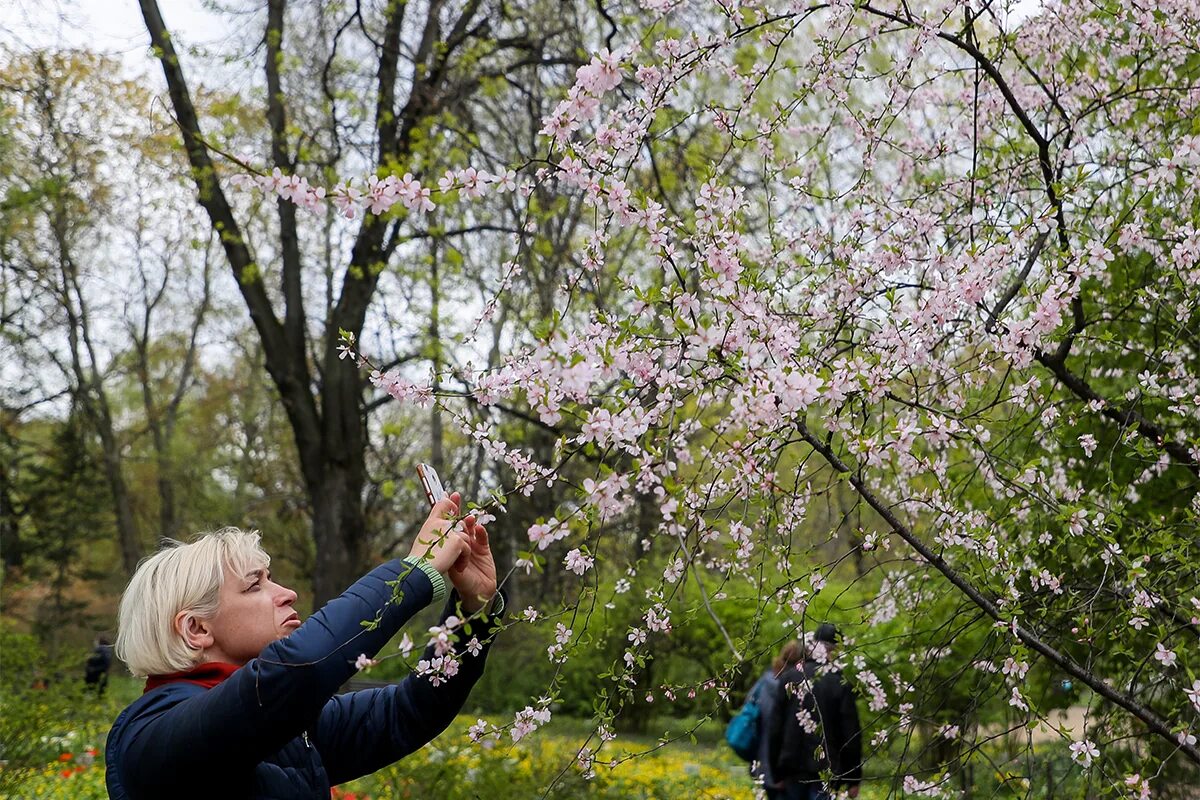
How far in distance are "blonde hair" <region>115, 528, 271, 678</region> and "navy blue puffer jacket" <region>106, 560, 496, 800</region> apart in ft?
0.22

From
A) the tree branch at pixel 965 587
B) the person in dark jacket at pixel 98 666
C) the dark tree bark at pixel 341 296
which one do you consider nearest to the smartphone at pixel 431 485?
the tree branch at pixel 965 587

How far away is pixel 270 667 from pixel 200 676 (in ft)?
0.97

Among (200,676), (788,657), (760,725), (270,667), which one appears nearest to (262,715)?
(270,667)

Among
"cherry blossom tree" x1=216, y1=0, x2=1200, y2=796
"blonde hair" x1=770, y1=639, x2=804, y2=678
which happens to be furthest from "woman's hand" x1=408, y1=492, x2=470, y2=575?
"blonde hair" x1=770, y1=639, x2=804, y2=678

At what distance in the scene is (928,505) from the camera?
9.16ft

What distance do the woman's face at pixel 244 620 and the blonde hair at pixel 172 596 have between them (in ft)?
0.05

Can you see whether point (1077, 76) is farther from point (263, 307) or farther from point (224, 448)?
point (224, 448)

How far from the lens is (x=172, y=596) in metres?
1.83

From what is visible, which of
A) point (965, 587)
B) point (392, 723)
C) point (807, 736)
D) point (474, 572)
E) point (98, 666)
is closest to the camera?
point (474, 572)

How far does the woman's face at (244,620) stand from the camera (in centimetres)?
184

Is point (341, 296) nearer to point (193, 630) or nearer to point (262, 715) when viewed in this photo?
point (193, 630)

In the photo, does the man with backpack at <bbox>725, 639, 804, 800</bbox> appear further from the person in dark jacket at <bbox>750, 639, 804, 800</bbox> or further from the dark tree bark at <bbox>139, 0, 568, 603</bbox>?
the dark tree bark at <bbox>139, 0, 568, 603</bbox>

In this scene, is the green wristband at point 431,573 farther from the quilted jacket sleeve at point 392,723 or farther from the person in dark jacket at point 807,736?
the person in dark jacket at point 807,736

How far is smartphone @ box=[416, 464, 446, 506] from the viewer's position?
1.89 m
